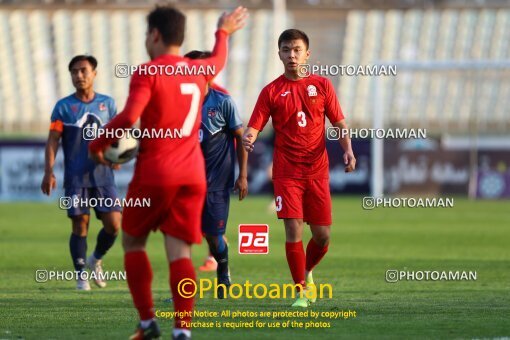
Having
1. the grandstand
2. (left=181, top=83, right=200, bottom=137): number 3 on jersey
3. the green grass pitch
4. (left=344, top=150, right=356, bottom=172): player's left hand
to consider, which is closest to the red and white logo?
the green grass pitch

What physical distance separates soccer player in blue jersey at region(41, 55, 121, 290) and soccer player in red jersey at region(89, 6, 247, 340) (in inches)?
175

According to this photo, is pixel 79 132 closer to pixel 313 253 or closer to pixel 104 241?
pixel 104 241

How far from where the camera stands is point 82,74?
11328 mm

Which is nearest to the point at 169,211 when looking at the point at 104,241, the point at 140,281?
the point at 140,281

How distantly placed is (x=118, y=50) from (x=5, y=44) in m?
4.58

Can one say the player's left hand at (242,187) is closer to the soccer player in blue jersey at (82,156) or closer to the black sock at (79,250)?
the soccer player in blue jersey at (82,156)

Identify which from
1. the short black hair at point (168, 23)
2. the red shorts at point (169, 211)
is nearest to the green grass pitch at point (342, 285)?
the red shorts at point (169, 211)

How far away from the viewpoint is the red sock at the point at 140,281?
7059 mm

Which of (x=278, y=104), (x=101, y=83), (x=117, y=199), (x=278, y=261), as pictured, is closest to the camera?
(x=278, y=104)

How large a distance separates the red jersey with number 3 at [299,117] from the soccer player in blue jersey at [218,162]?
35.9 inches

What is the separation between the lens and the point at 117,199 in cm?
1167

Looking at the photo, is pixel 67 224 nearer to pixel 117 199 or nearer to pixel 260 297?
pixel 117 199

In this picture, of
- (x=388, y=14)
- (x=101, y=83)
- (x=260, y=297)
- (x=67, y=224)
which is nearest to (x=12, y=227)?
(x=67, y=224)

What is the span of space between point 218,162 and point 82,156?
1661 millimetres
